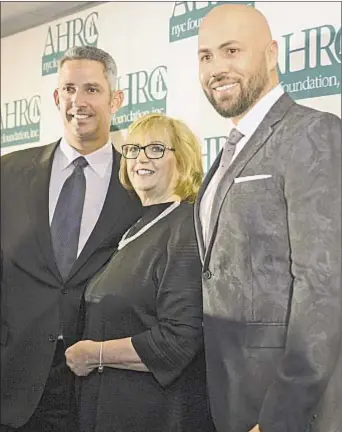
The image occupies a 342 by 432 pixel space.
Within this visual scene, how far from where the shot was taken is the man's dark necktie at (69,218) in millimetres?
2619

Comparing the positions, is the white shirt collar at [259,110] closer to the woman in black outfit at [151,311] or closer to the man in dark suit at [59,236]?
the woman in black outfit at [151,311]

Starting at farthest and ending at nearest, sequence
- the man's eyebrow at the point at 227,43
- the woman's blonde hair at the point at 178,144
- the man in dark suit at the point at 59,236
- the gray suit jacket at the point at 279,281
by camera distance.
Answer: the man in dark suit at the point at 59,236 < the woman's blonde hair at the point at 178,144 < the man's eyebrow at the point at 227,43 < the gray suit jacket at the point at 279,281

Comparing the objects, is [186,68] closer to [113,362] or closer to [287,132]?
[287,132]

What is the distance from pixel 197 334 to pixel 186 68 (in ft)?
2.75

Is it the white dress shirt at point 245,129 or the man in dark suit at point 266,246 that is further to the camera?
the white dress shirt at point 245,129

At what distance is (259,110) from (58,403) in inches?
47.1

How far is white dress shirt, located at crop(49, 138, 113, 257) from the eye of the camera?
8.51 feet

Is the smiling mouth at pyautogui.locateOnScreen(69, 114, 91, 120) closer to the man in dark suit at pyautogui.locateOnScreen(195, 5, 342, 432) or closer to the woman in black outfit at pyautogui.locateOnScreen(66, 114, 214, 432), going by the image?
the woman in black outfit at pyautogui.locateOnScreen(66, 114, 214, 432)

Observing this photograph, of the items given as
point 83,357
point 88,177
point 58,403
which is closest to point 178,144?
point 88,177

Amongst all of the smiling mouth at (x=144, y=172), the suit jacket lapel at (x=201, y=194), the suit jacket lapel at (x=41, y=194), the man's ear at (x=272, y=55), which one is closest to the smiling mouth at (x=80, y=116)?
the suit jacket lapel at (x=41, y=194)

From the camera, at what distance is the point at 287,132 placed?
205 centimetres

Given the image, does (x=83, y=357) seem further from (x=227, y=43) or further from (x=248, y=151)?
(x=227, y=43)

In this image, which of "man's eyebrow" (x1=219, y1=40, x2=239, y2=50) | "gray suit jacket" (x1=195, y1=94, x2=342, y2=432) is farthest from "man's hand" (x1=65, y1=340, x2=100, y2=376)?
"man's eyebrow" (x1=219, y1=40, x2=239, y2=50)

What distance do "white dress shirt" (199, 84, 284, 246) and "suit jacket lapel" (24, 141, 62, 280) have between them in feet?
2.20
